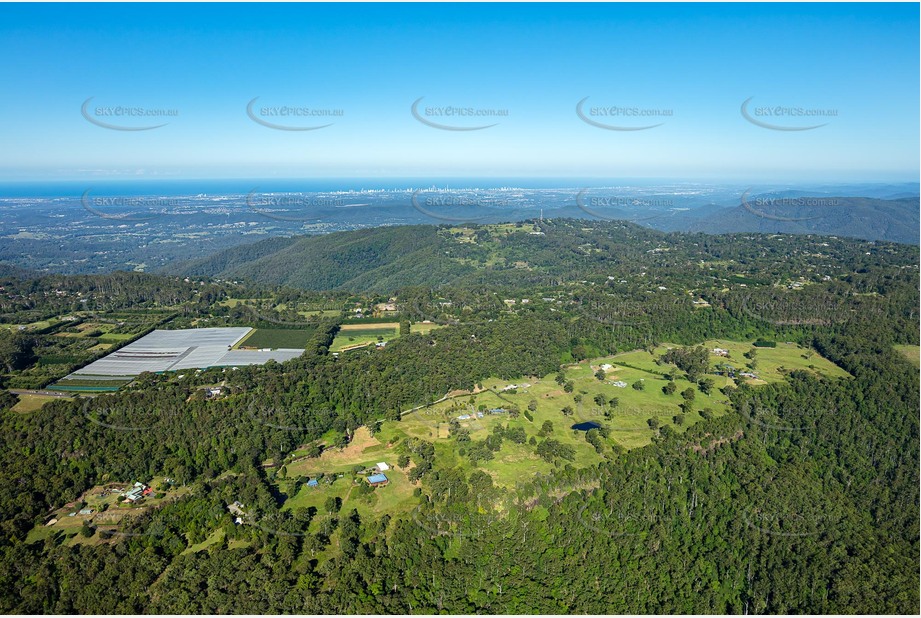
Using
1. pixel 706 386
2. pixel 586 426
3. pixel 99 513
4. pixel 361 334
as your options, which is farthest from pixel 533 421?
pixel 99 513

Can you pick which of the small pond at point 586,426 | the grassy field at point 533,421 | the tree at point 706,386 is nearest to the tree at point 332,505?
the grassy field at point 533,421

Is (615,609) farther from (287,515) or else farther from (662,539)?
(287,515)

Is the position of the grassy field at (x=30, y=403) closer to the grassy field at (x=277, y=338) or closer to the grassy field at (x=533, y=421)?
the grassy field at (x=277, y=338)

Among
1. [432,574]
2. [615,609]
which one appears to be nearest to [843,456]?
[615,609]

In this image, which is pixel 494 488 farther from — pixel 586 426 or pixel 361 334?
pixel 361 334

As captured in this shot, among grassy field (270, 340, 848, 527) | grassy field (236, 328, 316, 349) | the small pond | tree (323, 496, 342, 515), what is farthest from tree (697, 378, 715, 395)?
grassy field (236, 328, 316, 349)

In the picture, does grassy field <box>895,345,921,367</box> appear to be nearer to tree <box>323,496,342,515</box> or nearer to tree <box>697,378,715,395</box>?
tree <box>697,378,715,395</box>
